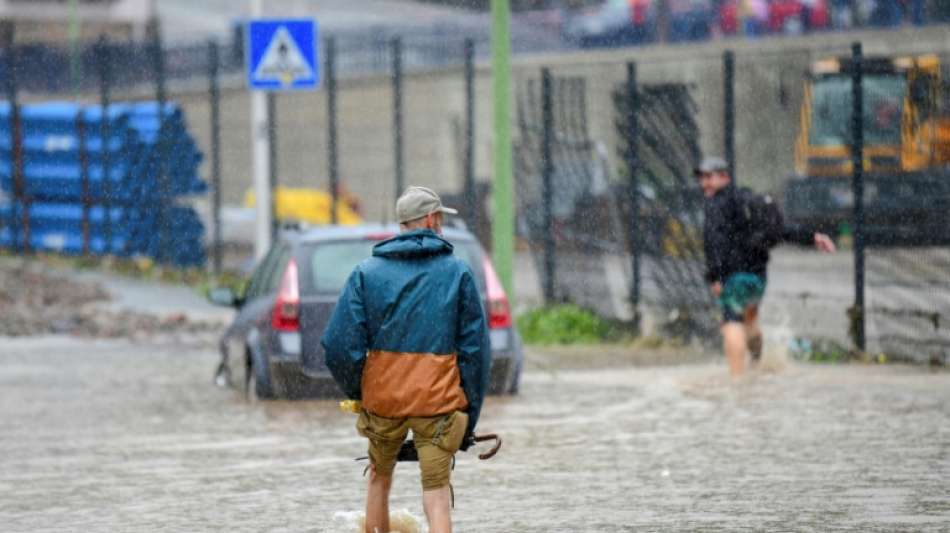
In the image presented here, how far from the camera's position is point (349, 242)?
15367 mm

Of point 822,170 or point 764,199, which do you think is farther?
point 822,170

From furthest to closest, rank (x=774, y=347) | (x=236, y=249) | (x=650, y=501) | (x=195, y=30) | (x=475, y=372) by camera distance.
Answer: (x=195, y=30) < (x=236, y=249) < (x=774, y=347) < (x=650, y=501) < (x=475, y=372)

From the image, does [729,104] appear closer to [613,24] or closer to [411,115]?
[411,115]

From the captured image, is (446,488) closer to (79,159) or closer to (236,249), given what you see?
(79,159)

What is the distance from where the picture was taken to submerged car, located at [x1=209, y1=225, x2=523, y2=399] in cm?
1498

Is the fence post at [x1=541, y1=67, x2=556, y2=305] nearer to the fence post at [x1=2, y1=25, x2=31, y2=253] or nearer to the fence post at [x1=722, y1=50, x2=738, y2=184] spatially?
the fence post at [x1=722, y1=50, x2=738, y2=184]

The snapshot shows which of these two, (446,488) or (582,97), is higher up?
(582,97)

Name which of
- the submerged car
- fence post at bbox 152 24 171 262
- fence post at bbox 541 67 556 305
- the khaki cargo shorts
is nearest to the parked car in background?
fence post at bbox 152 24 171 262

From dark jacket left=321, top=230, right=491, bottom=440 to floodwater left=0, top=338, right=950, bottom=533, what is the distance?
2.85ft

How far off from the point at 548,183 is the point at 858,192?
4577 mm

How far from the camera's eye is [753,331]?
54.4 ft

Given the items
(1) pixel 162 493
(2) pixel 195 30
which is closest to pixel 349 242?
(1) pixel 162 493

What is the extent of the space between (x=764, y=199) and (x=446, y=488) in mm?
7989

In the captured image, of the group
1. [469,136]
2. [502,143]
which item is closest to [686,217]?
[502,143]
